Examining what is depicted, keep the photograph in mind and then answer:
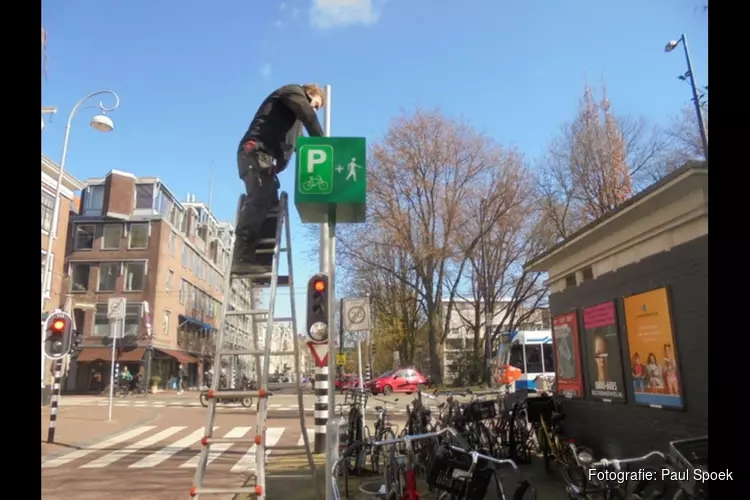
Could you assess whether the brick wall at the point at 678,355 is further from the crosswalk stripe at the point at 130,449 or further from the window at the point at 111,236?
the window at the point at 111,236

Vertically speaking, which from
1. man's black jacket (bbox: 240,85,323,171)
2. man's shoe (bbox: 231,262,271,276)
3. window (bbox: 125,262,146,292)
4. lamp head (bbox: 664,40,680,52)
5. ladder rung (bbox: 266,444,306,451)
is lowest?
ladder rung (bbox: 266,444,306,451)

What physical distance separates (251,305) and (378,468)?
10.9ft

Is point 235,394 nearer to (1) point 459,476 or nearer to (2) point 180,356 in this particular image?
(1) point 459,476

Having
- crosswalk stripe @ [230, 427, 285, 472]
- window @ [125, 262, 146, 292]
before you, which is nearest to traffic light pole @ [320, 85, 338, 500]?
crosswalk stripe @ [230, 427, 285, 472]

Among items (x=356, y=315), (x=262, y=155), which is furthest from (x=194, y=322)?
(x=262, y=155)

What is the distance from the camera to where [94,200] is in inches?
1650

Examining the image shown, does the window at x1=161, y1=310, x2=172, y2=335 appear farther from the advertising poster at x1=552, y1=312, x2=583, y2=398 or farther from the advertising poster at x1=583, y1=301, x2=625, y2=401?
the advertising poster at x1=583, y1=301, x2=625, y2=401

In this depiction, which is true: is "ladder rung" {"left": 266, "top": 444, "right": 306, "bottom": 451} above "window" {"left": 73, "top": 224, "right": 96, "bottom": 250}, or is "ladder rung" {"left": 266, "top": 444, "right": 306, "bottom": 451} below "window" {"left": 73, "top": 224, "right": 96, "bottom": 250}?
below

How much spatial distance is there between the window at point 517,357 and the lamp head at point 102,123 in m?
20.9

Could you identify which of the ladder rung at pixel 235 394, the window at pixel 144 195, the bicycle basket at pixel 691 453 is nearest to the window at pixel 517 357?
the bicycle basket at pixel 691 453

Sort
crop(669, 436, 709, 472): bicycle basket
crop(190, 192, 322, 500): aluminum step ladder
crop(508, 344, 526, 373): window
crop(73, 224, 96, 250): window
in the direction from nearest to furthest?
crop(669, 436, 709, 472): bicycle basket
crop(190, 192, 322, 500): aluminum step ladder
crop(508, 344, 526, 373): window
crop(73, 224, 96, 250): window

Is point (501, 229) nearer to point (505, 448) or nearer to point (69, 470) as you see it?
point (505, 448)

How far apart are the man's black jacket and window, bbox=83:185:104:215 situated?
4115 cm

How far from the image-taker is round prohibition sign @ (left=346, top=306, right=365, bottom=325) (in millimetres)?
9499
